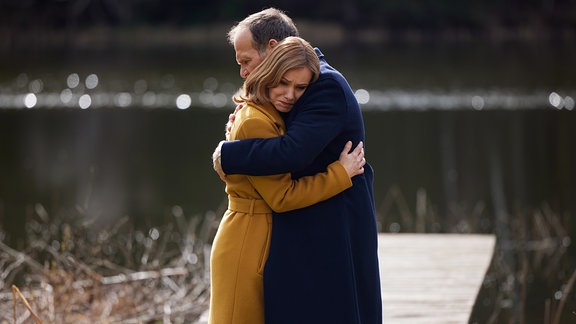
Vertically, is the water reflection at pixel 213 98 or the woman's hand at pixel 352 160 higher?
the woman's hand at pixel 352 160

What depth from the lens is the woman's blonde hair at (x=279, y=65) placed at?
277 centimetres

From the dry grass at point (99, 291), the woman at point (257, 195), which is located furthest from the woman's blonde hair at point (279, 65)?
the dry grass at point (99, 291)

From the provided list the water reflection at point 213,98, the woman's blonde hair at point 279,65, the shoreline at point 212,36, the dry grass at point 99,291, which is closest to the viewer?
the woman's blonde hair at point 279,65

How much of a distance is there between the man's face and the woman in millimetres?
61

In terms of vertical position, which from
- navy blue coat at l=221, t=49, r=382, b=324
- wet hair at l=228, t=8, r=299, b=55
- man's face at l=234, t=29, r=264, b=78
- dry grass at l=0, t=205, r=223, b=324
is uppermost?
wet hair at l=228, t=8, r=299, b=55

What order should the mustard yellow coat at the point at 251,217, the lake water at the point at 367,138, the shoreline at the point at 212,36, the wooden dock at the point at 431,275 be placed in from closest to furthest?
the mustard yellow coat at the point at 251,217
the wooden dock at the point at 431,275
the lake water at the point at 367,138
the shoreline at the point at 212,36

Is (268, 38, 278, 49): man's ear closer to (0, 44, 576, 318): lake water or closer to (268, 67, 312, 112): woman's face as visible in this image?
(268, 67, 312, 112): woman's face

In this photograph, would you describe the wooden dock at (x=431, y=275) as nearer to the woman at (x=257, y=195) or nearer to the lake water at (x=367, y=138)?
the lake water at (x=367, y=138)

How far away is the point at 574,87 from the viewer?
66.3 feet

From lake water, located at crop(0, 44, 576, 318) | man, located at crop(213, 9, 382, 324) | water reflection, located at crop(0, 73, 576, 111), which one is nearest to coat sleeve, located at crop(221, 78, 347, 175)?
man, located at crop(213, 9, 382, 324)

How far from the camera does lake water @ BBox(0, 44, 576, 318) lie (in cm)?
1027

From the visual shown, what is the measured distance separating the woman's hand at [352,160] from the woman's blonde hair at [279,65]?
0.21m

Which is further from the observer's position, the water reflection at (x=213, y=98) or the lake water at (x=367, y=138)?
the water reflection at (x=213, y=98)

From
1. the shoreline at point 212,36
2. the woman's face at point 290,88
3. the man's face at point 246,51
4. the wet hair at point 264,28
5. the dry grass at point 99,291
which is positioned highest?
the wet hair at point 264,28
